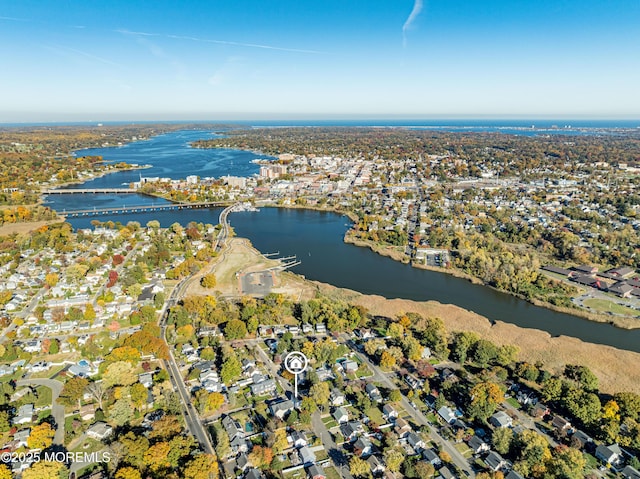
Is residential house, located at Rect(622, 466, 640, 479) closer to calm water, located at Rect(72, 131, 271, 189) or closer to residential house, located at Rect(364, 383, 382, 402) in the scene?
residential house, located at Rect(364, 383, 382, 402)

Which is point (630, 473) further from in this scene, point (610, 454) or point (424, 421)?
point (424, 421)

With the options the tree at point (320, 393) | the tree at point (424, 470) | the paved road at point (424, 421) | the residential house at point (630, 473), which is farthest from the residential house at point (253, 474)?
the residential house at point (630, 473)

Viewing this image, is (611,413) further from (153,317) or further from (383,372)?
(153,317)

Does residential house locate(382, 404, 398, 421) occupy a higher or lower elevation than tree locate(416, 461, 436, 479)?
lower

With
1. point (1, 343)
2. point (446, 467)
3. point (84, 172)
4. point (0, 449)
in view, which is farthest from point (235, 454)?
point (84, 172)

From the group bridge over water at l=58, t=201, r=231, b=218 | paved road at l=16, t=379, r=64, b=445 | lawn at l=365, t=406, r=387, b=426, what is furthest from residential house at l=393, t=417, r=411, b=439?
bridge over water at l=58, t=201, r=231, b=218

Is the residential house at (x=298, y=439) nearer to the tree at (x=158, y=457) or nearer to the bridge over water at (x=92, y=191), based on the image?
the tree at (x=158, y=457)
